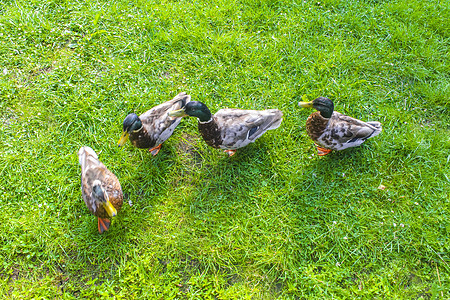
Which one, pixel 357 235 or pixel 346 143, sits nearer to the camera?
pixel 357 235

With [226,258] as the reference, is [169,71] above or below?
above

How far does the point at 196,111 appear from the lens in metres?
3.32

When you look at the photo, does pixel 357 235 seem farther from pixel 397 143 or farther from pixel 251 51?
pixel 251 51

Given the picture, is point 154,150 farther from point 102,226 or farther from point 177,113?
point 102,226

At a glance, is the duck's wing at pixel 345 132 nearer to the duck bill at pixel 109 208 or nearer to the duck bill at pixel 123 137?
the duck bill at pixel 123 137

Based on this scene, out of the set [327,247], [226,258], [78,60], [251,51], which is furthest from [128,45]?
[327,247]

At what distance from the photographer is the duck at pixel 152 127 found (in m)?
3.31

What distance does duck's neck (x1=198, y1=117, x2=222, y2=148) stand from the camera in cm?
340

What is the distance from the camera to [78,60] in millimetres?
4543

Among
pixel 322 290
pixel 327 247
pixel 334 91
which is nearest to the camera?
pixel 322 290

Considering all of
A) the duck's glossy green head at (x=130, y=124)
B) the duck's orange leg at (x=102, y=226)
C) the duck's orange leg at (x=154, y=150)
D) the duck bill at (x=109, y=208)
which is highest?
the duck's glossy green head at (x=130, y=124)

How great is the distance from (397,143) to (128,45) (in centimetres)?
426

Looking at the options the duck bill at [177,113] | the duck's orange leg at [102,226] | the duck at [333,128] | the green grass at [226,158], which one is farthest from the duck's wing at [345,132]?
the duck's orange leg at [102,226]

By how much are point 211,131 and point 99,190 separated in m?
1.38
